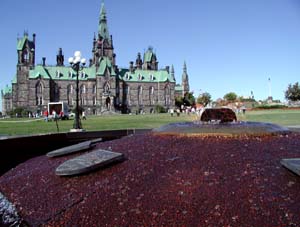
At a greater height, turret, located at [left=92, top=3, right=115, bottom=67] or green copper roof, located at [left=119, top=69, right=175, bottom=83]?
turret, located at [left=92, top=3, right=115, bottom=67]

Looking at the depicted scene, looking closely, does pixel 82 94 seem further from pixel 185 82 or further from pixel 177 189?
pixel 177 189

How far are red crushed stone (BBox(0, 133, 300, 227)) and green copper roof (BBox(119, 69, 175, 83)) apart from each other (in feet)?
346

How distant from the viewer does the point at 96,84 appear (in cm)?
10262

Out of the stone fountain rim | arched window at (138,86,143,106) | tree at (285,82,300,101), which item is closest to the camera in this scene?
the stone fountain rim

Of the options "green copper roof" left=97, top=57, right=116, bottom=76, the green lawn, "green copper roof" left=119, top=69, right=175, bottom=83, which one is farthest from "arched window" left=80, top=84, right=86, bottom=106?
the green lawn

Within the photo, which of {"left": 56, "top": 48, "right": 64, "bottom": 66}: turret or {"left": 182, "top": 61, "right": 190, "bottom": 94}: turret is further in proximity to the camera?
{"left": 182, "top": 61, "right": 190, "bottom": 94}: turret

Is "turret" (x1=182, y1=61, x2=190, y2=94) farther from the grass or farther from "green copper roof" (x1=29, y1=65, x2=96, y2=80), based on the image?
the grass

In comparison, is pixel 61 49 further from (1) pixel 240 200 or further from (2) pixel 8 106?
(1) pixel 240 200

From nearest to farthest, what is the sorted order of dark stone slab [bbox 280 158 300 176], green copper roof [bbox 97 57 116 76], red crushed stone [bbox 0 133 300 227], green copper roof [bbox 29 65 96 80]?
red crushed stone [bbox 0 133 300 227], dark stone slab [bbox 280 158 300 176], green copper roof [bbox 29 65 96 80], green copper roof [bbox 97 57 116 76]

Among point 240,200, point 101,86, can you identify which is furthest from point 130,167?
point 101,86

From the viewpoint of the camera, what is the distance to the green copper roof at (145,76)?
111 metres

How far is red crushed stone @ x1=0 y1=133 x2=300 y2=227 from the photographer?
317 centimetres

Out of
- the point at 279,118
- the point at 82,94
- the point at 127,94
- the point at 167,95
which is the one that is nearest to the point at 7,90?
the point at 82,94

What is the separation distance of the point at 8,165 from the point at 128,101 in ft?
335
